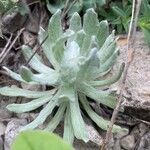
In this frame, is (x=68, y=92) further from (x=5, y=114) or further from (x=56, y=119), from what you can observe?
(x=5, y=114)

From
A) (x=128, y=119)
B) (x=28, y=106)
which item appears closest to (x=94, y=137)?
(x=128, y=119)

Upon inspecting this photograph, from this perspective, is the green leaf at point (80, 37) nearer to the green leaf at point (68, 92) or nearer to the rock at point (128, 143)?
the green leaf at point (68, 92)

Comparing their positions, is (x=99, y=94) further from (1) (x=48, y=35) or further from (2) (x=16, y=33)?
(2) (x=16, y=33)

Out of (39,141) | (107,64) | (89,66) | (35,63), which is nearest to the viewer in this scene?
(39,141)

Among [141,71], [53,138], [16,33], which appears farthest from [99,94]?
[53,138]

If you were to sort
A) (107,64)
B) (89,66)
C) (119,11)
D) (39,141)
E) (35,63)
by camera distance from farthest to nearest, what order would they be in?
1. (119,11)
2. (35,63)
3. (107,64)
4. (89,66)
5. (39,141)

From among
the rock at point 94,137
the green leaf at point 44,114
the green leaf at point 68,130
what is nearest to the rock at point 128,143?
the rock at point 94,137
